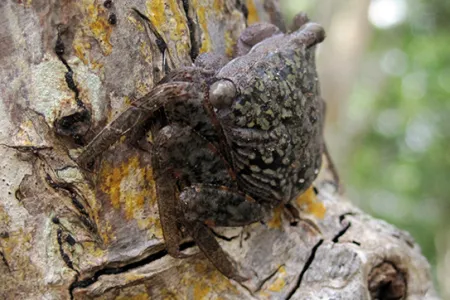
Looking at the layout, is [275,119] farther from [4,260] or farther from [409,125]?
[409,125]

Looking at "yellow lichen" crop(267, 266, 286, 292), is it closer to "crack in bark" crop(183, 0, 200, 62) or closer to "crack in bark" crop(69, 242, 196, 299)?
"crack in bark" crop(69, 242, 196, 299)

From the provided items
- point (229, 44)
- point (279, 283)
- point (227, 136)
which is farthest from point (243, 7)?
point (279, 283)

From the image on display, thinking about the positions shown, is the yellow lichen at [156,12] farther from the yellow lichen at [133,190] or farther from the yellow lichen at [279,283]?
the yellow lichen at [279,283]

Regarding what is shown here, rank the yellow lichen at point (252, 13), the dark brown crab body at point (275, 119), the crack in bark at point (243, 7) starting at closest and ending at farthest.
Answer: the dark brown crab body at point (275, 119), the crack in bark at point (243, 7), the yellow lichen at point (252, 13)

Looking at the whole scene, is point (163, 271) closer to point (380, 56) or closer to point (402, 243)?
point (402, 243)

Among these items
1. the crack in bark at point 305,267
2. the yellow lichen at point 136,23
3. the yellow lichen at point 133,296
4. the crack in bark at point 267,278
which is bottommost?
the crack in bark at point 305,267

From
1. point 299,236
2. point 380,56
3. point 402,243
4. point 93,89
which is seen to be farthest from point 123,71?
point 380,56

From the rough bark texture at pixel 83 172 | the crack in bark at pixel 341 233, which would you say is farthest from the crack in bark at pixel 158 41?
the crack in bark at pixel 341 233

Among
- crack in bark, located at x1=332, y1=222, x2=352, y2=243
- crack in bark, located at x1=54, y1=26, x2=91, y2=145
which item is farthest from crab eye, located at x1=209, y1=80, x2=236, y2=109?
crack in bark, located at x1=332, y1=222, x2=352, y2=243
